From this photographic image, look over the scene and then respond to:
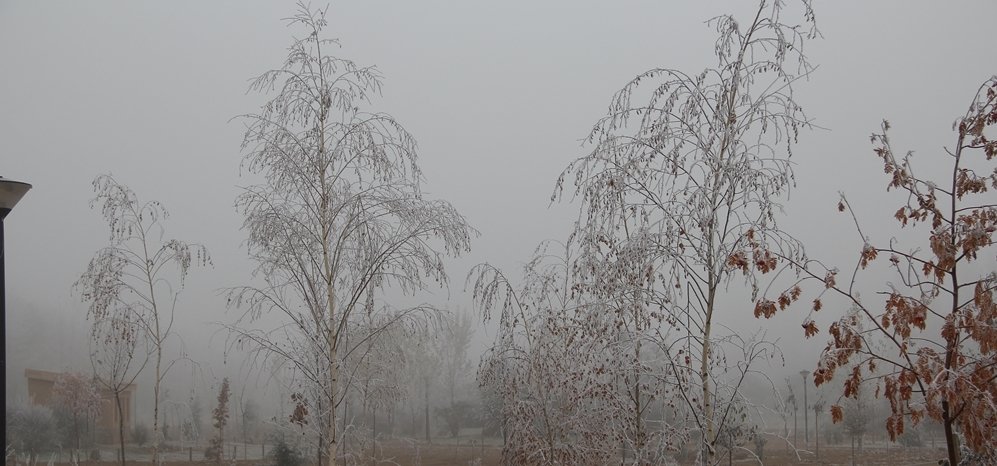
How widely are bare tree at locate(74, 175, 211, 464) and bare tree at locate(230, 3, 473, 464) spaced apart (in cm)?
257

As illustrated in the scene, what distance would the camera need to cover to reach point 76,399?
10609 millimetres

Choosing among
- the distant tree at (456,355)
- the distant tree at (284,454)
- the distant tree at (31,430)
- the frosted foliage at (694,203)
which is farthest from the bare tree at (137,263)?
the frosted foliage at (694,203)

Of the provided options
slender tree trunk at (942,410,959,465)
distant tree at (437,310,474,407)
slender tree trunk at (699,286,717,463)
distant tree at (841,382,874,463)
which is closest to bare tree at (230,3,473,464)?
slender tree trunk at (699,286,717,463)

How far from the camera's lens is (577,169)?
3889mm

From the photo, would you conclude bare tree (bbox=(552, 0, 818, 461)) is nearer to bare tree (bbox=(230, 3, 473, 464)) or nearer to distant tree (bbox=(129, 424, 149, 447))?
bare tree (bbox=(230, 3, 473, 464))

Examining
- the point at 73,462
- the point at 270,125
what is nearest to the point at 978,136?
the point at 270,125

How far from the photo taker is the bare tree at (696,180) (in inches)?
145

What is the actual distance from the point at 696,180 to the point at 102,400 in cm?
924

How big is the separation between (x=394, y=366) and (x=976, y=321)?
154 inches

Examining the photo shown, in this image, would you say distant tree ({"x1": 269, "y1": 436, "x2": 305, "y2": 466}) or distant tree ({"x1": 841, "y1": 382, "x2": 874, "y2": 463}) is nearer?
distant tree ({"x1": 269, "y1": 436, "x2": 305, "y2": 466})

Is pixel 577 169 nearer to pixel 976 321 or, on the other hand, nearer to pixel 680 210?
pixel 680 210

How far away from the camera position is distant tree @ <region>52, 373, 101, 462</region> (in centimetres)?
1051

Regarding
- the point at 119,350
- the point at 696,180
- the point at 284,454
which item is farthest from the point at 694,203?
the point at 284,454

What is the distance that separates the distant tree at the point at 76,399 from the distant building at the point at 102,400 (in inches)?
2.9
